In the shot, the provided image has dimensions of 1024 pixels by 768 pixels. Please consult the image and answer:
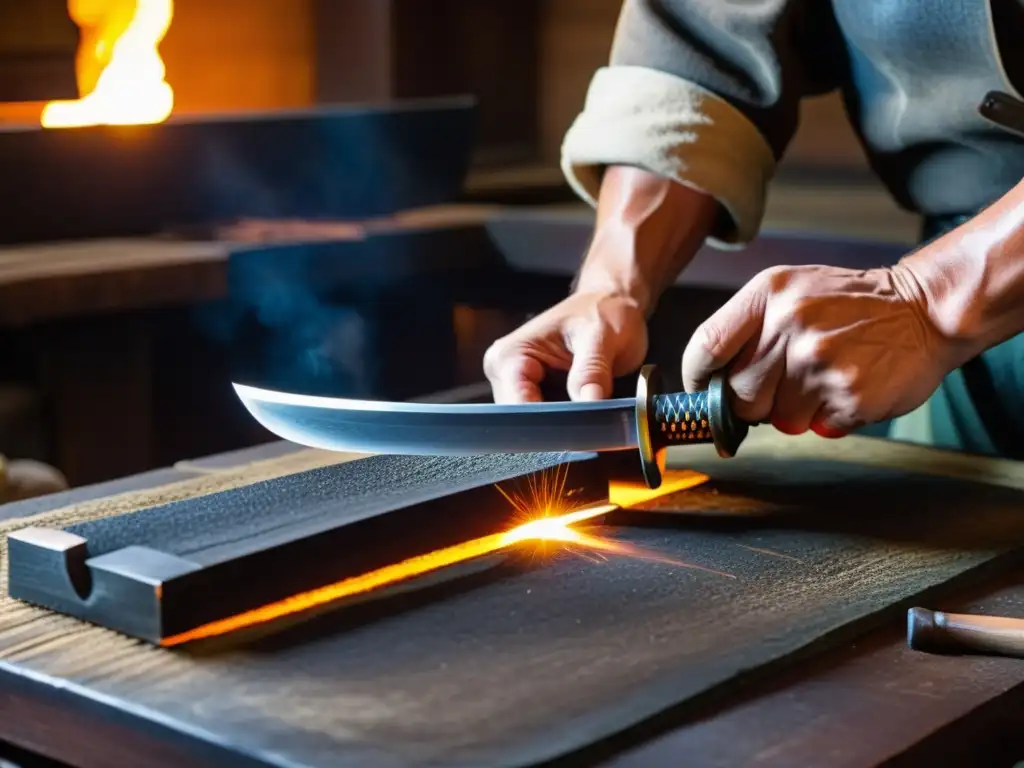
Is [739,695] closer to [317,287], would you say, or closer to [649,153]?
[649,153]

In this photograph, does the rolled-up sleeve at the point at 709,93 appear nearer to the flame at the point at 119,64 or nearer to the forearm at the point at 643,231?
the forearm at the point at 643,231

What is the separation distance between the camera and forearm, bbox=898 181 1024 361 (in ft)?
3.22

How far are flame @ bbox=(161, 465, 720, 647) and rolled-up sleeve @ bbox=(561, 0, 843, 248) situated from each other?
0.33 meters

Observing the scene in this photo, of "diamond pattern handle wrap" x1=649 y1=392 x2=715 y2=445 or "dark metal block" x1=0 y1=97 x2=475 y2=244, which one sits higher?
"dark metal block" x1=0 y1=97 x2=475 y2=244

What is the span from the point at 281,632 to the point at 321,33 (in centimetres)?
180

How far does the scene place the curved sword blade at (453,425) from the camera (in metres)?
0.88

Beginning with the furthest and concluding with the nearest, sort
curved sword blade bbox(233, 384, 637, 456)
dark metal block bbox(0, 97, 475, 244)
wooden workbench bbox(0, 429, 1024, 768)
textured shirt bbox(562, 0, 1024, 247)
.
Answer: dark metal block bbox(0, 97, 475, 244) < textured shirt bbox(562, 0, 1024, 247) < curved sword blade bbox(233, 384, 637, 456) < wooden workbench bbox(0, 429, 1024, 768)

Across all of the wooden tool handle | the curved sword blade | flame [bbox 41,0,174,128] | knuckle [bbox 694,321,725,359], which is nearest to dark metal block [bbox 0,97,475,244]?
flame [bbox 41,0,174,128]

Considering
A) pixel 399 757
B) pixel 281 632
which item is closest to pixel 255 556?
pixel 281 632

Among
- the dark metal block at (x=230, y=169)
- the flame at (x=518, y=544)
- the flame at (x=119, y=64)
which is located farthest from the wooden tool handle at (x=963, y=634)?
the flame at (x=119, y=64)

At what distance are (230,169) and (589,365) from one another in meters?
0.82

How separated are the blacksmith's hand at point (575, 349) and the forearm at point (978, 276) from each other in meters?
0.21

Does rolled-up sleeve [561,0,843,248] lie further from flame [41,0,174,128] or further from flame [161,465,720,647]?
flame [41,0,174,128]

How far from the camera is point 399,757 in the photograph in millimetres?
591
